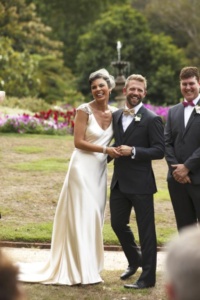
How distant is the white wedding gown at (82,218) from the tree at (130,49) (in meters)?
27.5

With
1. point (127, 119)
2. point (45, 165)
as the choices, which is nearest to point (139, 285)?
point (127, 119)

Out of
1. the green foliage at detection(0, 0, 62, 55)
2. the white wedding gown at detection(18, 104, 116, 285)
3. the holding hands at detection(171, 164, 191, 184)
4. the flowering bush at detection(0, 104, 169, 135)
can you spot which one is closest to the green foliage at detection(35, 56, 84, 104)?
the green foliage at detection(0, 0, 62, 55)

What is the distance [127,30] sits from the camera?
3403 centimetres

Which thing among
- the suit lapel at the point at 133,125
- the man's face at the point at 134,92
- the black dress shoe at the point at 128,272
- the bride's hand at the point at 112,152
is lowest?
the black dress shoe at the point at 128,272

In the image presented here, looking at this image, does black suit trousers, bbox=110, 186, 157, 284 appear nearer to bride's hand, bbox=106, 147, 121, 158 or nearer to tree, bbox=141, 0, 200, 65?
bride's hand, bbox=106, 147, 121, 158

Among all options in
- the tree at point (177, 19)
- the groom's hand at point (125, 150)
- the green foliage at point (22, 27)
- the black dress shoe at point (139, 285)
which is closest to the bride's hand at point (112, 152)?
the groom's hand at point (125, 150)

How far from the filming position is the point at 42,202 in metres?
10.3

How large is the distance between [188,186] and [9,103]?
17.1m

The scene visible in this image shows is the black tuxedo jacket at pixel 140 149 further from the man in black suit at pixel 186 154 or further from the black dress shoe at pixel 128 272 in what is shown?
the black dress shoe at pixel 128 272

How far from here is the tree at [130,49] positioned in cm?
3381

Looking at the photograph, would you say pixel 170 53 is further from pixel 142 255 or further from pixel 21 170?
pixel 142 255

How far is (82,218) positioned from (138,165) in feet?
2.23

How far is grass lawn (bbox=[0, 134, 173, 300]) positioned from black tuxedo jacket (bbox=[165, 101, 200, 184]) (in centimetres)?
110

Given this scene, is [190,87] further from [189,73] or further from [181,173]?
[181,173]
